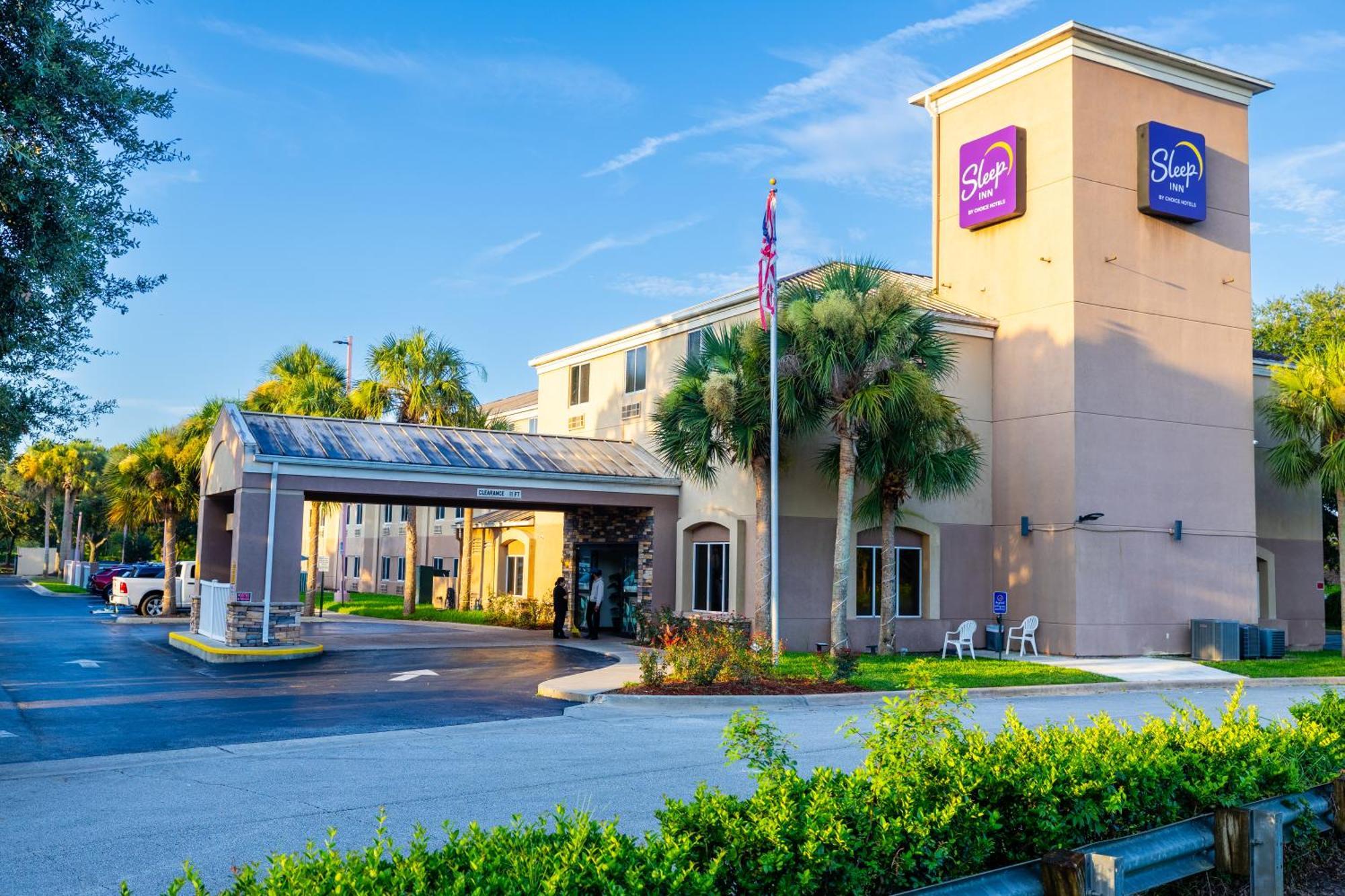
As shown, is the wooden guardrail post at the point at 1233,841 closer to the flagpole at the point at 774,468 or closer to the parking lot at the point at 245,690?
the parking lot at the point at 245,690

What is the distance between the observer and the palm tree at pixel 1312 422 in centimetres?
2542

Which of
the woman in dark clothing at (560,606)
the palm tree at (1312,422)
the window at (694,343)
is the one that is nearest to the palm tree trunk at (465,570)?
the woman in dark clothing at (560,606)

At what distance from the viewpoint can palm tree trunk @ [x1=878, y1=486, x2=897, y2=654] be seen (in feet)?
72.2

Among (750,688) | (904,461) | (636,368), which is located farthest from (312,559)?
(750,688)

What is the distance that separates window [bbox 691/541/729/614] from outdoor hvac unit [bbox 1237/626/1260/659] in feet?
34.8

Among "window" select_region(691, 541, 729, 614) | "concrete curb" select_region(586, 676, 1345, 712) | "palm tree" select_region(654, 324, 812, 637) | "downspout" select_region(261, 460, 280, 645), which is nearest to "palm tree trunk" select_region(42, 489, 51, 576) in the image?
"downspout" select_region(261, 460, 280, 645)

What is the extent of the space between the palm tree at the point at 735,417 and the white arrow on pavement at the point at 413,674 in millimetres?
6114

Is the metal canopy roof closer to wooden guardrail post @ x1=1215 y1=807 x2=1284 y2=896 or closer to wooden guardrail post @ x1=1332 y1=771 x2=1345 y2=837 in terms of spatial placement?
wooden guardrail post @ x1=1332 y1=771 x2=1345 y2=837

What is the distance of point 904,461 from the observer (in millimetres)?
21547

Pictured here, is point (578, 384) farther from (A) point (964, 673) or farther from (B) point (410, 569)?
(A) point (964, 673)

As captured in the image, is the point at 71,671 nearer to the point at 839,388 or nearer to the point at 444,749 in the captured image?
the point at 444,749

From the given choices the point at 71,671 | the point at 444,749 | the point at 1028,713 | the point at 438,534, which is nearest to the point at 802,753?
the point at 444,749

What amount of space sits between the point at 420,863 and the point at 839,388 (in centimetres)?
1746

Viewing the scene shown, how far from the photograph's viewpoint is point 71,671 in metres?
19.1
